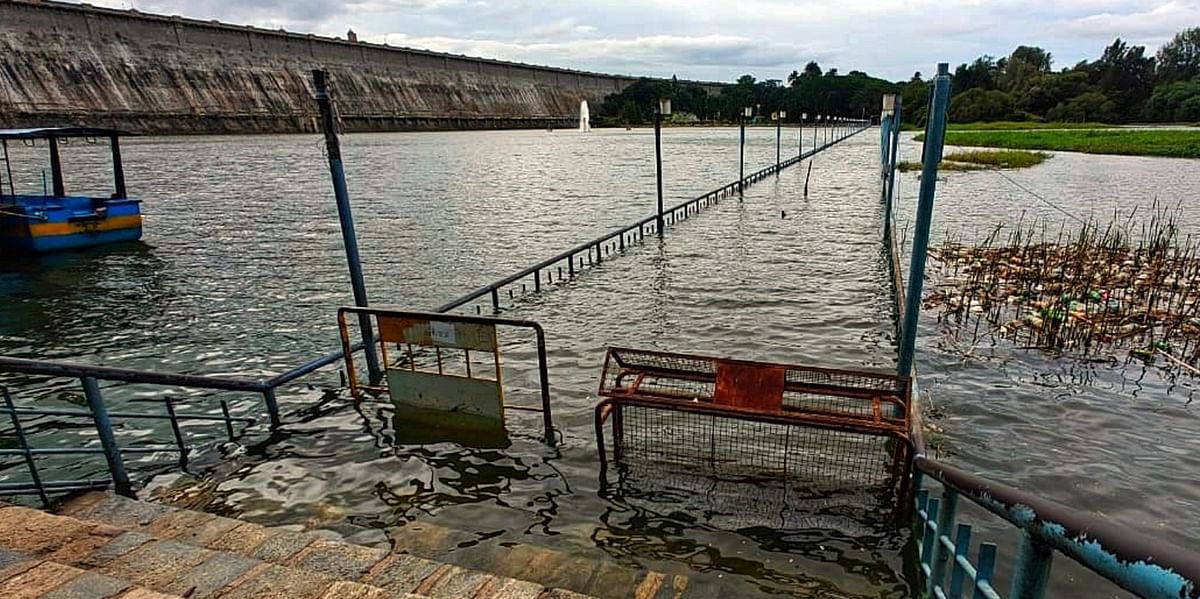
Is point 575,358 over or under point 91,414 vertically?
under

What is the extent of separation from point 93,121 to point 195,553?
336 feet

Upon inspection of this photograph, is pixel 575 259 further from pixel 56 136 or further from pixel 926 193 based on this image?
pixel 56 136

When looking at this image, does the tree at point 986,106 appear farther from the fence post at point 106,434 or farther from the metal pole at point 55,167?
the fence post at point 106,434

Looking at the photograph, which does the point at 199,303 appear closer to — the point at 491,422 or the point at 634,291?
the point at 634,291

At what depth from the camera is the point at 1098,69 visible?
11900 cm

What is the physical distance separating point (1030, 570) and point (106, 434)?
6.32 meters

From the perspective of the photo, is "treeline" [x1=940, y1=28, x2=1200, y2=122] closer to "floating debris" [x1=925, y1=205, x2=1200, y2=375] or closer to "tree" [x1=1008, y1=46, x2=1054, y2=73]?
"tree" [x1=1008, y1=46, x2=1054, y2=73]

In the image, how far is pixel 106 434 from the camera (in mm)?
5320

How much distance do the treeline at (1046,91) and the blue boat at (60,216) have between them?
81915 millimetres

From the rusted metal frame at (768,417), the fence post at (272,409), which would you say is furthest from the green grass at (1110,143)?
the fence post at (272,409)

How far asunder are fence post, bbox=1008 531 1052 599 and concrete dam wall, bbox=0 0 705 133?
76.4 metres

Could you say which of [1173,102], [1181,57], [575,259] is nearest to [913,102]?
[1173,102]

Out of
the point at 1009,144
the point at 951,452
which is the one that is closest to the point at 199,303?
the point at 951,452

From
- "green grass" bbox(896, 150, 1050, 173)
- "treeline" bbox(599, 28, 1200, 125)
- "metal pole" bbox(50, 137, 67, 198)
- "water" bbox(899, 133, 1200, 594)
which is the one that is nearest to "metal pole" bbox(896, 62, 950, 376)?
"water" bbox(899, 133, 1200, 594)
